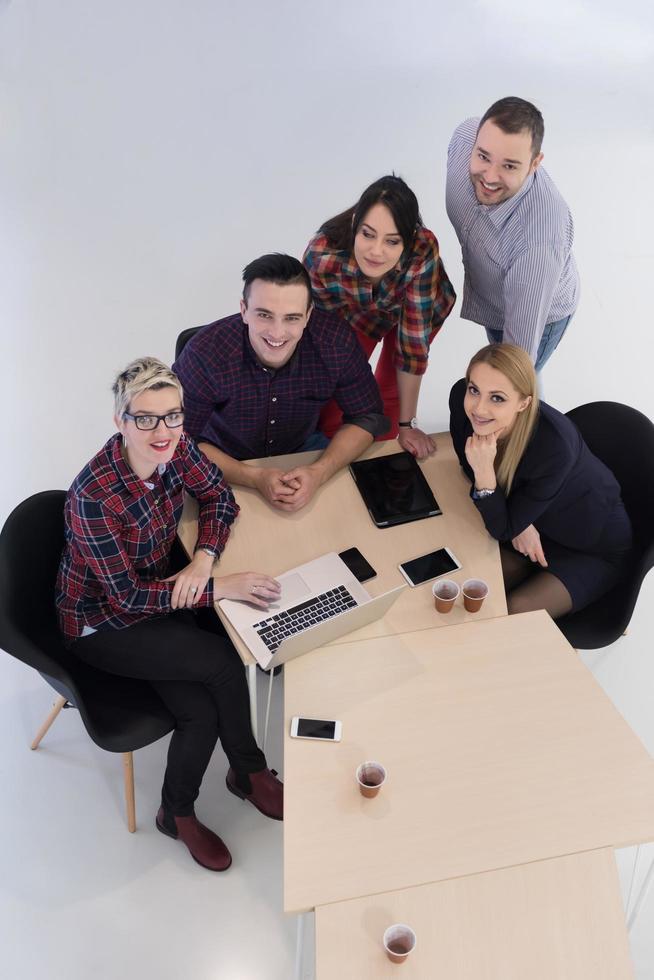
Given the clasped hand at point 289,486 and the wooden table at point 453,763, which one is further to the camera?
the clasped hand at point 289,486

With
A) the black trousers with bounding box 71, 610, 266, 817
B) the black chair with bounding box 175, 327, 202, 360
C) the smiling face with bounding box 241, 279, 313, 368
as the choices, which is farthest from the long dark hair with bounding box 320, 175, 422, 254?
the black trousers with bounding box 71, 610, 266, 817

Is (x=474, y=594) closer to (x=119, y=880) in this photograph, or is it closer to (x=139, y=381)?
(x=139, y=381)

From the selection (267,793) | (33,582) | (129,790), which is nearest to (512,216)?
(33,582)

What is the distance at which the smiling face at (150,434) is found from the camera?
7.16 ft

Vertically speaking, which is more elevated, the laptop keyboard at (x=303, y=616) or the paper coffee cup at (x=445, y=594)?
the paper coffee cup at (x=445, y=594)

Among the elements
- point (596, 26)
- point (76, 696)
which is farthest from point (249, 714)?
point (596, 26)

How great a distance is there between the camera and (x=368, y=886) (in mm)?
1821

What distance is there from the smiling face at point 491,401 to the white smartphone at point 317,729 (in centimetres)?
98

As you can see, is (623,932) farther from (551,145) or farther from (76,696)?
(551,145)

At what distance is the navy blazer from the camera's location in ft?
8.28

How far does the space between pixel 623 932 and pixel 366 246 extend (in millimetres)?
1965

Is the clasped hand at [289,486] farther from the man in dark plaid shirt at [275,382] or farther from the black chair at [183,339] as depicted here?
the black chair at [183,339]

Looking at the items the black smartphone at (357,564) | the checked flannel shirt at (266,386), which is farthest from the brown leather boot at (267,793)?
the checked flannel shirt at (266,386)

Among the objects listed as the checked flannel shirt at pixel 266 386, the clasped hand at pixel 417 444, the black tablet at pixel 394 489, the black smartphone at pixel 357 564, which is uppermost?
the checked flannel shirt at pixel 266 386
